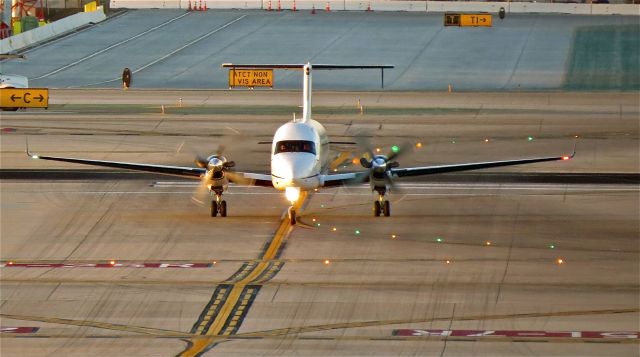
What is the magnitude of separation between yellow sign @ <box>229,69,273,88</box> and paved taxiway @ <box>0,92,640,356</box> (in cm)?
2537

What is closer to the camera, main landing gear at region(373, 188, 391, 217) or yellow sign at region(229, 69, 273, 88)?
main landing gear at region(373, 188, 391, 217)

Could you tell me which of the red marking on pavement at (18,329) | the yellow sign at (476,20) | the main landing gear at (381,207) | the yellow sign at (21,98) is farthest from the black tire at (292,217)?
the yellow sign at (476,20)

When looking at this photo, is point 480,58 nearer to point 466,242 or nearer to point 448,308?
point 466,242

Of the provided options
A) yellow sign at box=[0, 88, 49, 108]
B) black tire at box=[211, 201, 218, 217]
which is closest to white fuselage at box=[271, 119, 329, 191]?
black tire at box=[211, 201, 218, 217]

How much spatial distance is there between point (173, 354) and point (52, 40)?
8512cm

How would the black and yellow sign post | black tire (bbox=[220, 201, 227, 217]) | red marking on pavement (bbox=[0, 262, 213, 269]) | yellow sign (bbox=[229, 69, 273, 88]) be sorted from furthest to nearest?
1. the black and yellow sign post
2. yellow sign (bbox=[229, 69, 273, 88])
3. black tire (bbox=[220, 201, 227, 217])
4. red marking on pavement (bbox=[0, 262, 213, 269])

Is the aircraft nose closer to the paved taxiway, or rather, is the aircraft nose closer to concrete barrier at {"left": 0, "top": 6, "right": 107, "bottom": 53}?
the paved taxiway

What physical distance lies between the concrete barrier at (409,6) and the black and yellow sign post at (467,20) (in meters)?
6.73

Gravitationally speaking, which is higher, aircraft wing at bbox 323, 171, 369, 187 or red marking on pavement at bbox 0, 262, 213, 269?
aircraft wing at bbox 323, 171, 369, 187

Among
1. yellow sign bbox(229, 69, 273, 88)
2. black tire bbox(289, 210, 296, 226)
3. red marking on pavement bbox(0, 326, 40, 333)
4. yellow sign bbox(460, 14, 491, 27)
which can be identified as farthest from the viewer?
yellow sign bbox(460, 14, 491, 27)

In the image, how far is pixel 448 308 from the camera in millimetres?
33312

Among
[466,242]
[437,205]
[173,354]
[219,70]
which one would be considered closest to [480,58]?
[219,70]

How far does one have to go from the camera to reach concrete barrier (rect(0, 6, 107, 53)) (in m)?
103

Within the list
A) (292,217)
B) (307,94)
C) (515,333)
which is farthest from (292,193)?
(515,333)
